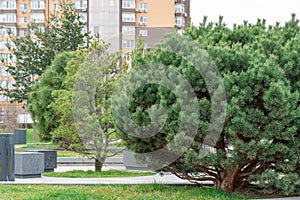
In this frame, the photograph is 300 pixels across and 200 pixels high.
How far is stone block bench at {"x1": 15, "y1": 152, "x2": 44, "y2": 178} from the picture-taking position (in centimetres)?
1703

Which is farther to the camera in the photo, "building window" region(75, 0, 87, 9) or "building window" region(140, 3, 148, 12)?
"building window" region(140, 3, 148, 12)

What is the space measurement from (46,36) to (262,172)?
1187 inches

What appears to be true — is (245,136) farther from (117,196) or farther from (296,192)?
(117,196)

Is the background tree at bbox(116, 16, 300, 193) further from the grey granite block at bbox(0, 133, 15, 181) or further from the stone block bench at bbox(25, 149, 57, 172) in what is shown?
the stone block bench at bbox(25, 149, 57, 172)

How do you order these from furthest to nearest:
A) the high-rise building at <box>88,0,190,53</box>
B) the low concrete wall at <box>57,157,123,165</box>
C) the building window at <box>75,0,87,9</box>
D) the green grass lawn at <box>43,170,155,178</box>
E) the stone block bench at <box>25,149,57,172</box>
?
the building window at <box>75,0,87,9</box>, the high-rise building at <box>88,0,190,53</box>, the low concrete wall at <box>57,157,123,165</box>, the stone block bench at <box>25,149,57,172</box>, the green grass lawn at <box>43,170,155,178</box>

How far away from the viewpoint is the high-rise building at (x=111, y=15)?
62812 millimetres

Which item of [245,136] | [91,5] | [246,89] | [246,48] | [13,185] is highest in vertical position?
[91,5]

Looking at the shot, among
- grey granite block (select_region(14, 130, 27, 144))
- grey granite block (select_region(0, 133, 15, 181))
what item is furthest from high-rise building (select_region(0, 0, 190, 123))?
grey granite block (select_region(0, 133, 15, 181))

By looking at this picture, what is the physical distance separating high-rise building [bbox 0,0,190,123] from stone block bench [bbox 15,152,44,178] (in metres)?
43.7

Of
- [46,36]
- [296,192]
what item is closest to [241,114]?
[296,192]

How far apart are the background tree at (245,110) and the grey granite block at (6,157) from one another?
375 centimetres

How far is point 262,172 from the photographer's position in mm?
12586

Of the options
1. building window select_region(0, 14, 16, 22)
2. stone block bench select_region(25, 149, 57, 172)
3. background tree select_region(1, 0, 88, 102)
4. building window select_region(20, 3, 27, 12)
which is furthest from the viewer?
building window select_region(20, 3, 27, 12)

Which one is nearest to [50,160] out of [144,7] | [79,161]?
[79,161]
